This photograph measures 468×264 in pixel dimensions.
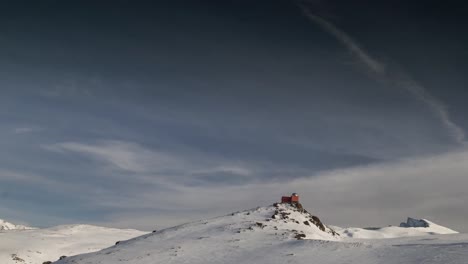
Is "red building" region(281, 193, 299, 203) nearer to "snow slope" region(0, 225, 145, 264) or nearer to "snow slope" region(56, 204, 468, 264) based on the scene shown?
"snow slope" region(56, 204, 468, 264)

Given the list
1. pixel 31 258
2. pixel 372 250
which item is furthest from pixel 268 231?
pixel 31 258

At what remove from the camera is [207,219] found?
62.0m

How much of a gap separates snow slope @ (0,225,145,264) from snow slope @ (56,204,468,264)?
3195 cm

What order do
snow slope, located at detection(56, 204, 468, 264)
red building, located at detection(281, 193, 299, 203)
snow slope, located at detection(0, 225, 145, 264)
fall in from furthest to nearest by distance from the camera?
snow slope, located at detection(0, 225, 145, 264) → red building, located at detection(281, 193, 299, 203) → snow slope, located at detection(56, 204, 468, 264)

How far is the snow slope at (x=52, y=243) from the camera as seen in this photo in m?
77.4

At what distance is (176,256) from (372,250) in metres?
20.6

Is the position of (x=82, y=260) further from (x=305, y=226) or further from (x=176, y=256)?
(x=305, y=226)

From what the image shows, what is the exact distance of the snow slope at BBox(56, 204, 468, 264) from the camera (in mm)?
33312

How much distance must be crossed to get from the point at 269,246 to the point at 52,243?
217ft

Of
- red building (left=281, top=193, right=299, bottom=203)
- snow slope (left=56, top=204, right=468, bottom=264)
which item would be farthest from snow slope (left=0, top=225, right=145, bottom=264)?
red building (left=281, top=193, right=299, bottom=203)

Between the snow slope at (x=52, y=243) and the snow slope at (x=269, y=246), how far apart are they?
31.9 meters

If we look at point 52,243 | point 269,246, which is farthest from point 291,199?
point 52,243

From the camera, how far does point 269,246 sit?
42.9m

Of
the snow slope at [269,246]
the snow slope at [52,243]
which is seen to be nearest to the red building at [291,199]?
the snow slope at [269,246]
